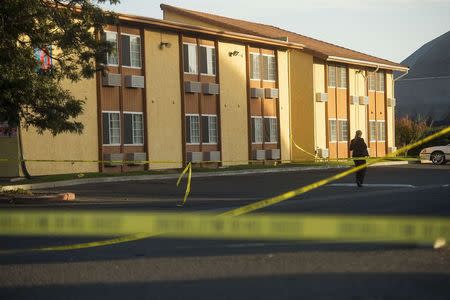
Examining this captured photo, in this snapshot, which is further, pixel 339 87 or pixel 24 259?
pixel 339 87

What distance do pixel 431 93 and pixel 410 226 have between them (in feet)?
Answer: 351

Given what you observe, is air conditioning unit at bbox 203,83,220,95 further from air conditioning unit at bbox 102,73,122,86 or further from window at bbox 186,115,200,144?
air conditioning unit at bbox 102,73,122,86

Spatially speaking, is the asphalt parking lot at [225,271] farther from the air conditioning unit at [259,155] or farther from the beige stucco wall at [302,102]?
the beige stucco wall at [302,102]

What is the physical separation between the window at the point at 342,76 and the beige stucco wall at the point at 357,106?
41cm

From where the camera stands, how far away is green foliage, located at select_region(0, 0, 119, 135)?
19.5m

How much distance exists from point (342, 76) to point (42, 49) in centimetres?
2737

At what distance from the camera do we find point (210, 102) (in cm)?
3656

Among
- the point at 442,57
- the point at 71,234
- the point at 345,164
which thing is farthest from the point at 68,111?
the point at 442,57

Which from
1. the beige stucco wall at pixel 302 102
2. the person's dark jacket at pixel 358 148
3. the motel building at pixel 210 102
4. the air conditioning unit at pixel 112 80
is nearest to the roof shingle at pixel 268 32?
the motel building at pixel 210 102

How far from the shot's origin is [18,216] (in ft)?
48.4

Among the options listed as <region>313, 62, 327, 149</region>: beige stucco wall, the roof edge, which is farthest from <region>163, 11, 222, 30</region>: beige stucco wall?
the roof edge

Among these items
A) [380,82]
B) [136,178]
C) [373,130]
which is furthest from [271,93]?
[136,178]

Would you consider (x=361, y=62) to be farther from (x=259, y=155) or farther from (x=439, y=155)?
(x=259, y=155)

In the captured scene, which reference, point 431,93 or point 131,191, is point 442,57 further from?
point 131,191
